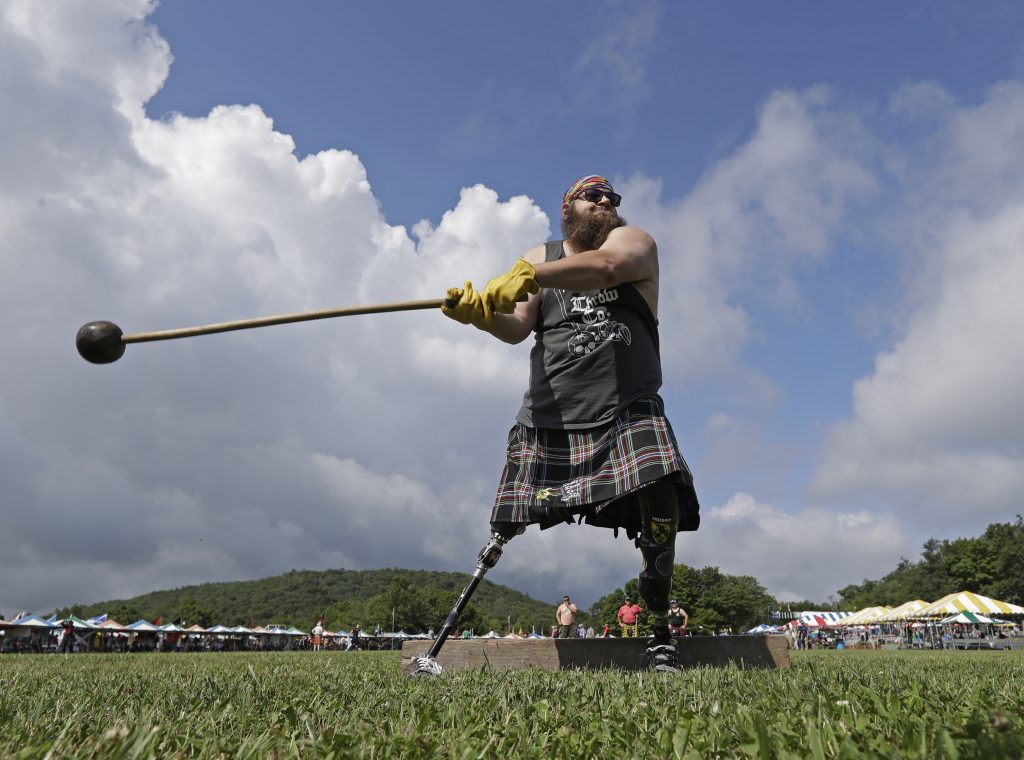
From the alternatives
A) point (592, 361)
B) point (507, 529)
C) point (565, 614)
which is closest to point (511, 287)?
point (592, 361)

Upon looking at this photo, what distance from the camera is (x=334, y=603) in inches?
6137

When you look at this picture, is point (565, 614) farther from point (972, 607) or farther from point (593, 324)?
point (972, 607)

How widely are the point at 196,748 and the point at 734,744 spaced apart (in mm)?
1200

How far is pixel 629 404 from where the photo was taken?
12.6ft

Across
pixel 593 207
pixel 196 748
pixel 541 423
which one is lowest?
pixel 196 748

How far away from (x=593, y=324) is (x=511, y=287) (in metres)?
0.90

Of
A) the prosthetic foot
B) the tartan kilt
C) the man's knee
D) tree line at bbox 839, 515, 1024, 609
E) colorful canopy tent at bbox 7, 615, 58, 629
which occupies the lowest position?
colorful canopy tent at bbox 7, 615, 58, 629

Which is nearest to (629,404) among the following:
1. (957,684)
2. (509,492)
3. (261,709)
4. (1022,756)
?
(509,492)

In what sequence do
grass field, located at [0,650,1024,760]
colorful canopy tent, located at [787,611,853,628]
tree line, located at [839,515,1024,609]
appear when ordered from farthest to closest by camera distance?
tree line, located at [839,515,1024,609] < colorful canopy tent, located at [787,611,853,628] < grass field, located at [0,650,1024,760]

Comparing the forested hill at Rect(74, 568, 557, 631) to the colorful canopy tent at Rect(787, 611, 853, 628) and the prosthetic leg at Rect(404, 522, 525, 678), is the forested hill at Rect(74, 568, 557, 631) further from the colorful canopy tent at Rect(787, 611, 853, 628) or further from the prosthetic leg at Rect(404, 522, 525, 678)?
the prosthetic leg at Rect(404, 522, 525, 678)

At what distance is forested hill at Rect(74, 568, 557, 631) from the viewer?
11525 centimetres

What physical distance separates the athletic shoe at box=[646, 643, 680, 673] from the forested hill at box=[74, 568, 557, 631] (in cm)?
9150

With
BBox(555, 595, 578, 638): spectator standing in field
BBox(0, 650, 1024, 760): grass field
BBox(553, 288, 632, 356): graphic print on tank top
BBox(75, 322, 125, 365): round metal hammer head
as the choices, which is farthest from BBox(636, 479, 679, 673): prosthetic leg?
BBox(555, 595, 578, 638): spectator standing in field

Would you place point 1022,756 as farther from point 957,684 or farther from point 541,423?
point 541,423
